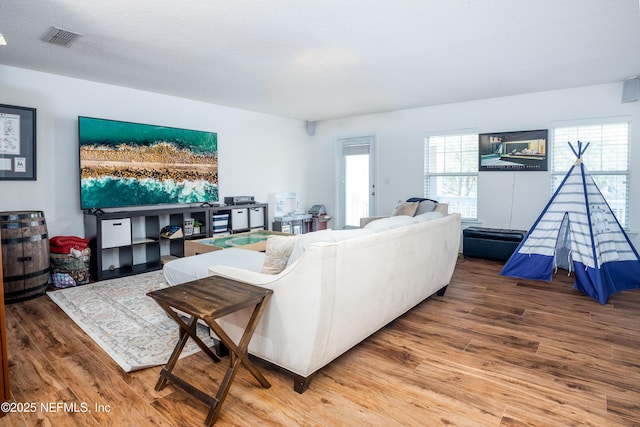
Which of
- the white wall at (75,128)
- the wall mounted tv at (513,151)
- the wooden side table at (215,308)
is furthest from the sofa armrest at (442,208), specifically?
the wooden side table at (215,308)

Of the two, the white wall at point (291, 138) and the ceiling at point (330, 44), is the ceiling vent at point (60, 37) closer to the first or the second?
the ceiling at point (330, 44)

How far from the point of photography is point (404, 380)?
85.7 inches

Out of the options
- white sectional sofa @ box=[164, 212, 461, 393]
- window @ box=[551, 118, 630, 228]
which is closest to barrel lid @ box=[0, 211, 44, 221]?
white sectional sofa @ box=[164, 212, 461, 393]

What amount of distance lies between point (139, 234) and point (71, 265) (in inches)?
38.7

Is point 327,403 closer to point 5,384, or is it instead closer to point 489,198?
point 5,384

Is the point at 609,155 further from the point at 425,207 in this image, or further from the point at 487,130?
the point at 425,207

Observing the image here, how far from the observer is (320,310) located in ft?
6.24

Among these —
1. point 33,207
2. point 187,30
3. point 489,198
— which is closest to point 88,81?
point 33,207

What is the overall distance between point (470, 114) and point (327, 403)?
16.8 feet

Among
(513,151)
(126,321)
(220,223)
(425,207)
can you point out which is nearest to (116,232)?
(220,223)

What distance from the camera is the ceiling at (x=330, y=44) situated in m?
2.66

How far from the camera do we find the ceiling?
2656 millimetres

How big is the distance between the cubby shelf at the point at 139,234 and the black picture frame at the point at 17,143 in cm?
78

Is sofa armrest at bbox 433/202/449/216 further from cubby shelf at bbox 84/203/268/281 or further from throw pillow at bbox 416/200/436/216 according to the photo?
cubby shelf at bbox 84/203/268/281
